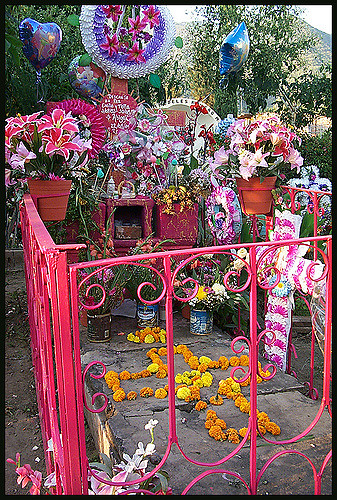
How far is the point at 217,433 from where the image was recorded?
7.77ft

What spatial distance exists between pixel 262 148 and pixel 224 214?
102cm

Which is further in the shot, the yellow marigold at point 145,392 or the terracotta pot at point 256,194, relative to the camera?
the terracotta pot at point 256,194

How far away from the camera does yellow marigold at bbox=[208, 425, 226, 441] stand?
2354mm

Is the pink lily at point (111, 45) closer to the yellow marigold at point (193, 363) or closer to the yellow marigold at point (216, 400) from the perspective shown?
the yellow marigold at point (193, 363)

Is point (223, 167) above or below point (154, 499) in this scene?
above

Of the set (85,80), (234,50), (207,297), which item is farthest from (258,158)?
(234,50)

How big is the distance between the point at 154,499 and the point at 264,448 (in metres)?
0.98

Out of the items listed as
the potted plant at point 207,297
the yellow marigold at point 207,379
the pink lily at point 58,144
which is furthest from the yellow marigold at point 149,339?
the pink lily at point 58,144

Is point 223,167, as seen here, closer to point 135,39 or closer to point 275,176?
point 275,176

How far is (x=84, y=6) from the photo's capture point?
412cm

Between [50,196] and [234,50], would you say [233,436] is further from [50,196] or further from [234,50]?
[234,50]

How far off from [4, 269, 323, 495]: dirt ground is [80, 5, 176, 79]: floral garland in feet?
8.87

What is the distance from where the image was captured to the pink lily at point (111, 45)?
13.9 ft

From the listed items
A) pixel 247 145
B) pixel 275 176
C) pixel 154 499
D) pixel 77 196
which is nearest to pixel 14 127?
pixel 77 196
